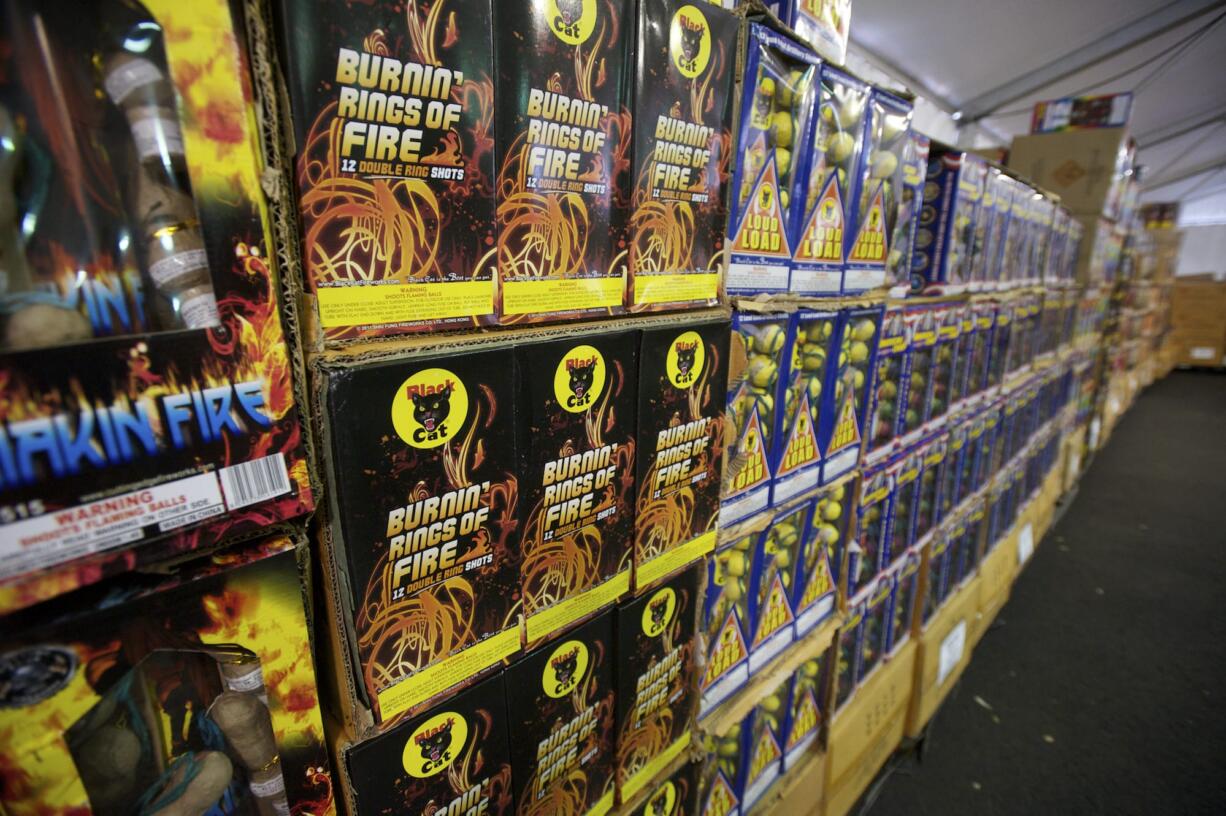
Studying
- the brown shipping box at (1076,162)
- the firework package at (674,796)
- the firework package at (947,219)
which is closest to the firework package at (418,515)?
the firework package at (674,796)

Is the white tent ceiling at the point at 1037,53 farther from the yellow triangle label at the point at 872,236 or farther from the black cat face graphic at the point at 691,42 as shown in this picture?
the black cat face graphic at the point at 691,42

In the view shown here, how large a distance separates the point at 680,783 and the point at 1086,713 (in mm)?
2548

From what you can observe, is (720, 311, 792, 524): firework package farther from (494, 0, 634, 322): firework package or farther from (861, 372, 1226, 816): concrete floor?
(861, 372, 1226, 816): concrete floor

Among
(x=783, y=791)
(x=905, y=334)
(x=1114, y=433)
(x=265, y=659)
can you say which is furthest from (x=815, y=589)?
(x=1114, y=433)

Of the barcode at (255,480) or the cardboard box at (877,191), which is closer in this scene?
the barcode at (255,480)

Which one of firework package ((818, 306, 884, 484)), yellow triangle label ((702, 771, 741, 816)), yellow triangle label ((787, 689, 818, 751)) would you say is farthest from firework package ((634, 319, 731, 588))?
yellow triangle label ((787, 689, 818, 751))

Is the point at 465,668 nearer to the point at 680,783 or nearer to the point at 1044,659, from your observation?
the point at 680,783

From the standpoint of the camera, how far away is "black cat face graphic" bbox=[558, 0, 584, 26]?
65 centimetres

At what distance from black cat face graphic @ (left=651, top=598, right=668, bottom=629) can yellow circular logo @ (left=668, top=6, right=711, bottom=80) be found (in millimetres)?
881

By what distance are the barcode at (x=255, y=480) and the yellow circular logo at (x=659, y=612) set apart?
673mm

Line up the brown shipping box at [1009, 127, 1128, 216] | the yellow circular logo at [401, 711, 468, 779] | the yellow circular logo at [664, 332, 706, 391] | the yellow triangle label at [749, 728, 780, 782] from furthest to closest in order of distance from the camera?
1. the brown shipping box at [1009, 127, 1128, 216]
2. the yellow triangle label at [749, 728, 780, 782]
3. the yellow circular logo at [664, 332, 706, 391]
4. the yellow circular logo at [401, 711, 468, 779]

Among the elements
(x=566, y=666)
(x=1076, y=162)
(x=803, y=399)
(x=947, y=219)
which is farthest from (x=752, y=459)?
(x=1076, y=162)

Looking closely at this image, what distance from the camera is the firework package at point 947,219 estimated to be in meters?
1.77

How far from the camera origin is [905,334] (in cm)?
164
